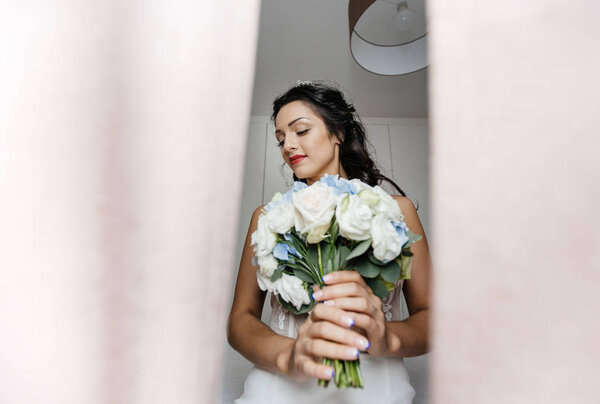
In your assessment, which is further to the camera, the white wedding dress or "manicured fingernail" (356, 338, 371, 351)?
the white wedding dress

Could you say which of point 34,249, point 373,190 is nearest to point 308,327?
point 373,190

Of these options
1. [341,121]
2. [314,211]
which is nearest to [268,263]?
[314,211]

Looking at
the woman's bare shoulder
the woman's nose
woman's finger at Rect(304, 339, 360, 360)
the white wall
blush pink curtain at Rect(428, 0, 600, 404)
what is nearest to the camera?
blush pink curtain at Rect(428, 0, 600, 404)

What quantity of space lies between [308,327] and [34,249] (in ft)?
1.24

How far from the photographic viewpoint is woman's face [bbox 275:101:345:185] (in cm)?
122

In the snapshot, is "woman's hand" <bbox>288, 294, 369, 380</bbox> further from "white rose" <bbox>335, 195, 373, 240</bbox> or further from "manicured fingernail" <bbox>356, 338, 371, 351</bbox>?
"white rose" <bbox>335, 195, 373, 240</bbox>

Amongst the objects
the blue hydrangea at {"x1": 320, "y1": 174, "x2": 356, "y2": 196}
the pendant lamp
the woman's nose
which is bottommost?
the blue hydrangea at {"x1": 320, "y1": 174, "x2": 356, "y2": 196}

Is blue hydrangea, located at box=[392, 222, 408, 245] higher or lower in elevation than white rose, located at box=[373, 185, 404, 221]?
lower

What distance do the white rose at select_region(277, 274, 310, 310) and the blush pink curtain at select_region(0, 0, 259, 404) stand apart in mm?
245

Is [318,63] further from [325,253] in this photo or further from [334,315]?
[334,315]

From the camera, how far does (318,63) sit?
90.5 inches

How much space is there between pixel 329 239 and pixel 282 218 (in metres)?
0.09

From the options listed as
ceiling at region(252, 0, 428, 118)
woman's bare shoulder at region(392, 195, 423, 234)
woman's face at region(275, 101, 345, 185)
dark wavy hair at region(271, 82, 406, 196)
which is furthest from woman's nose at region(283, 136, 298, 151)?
ceiling at region(252, 0, 428, 118)

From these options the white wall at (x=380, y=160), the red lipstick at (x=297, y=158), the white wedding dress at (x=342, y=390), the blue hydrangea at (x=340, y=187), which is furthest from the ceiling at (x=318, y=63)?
the white wedding dress at (x=342, y=390)
